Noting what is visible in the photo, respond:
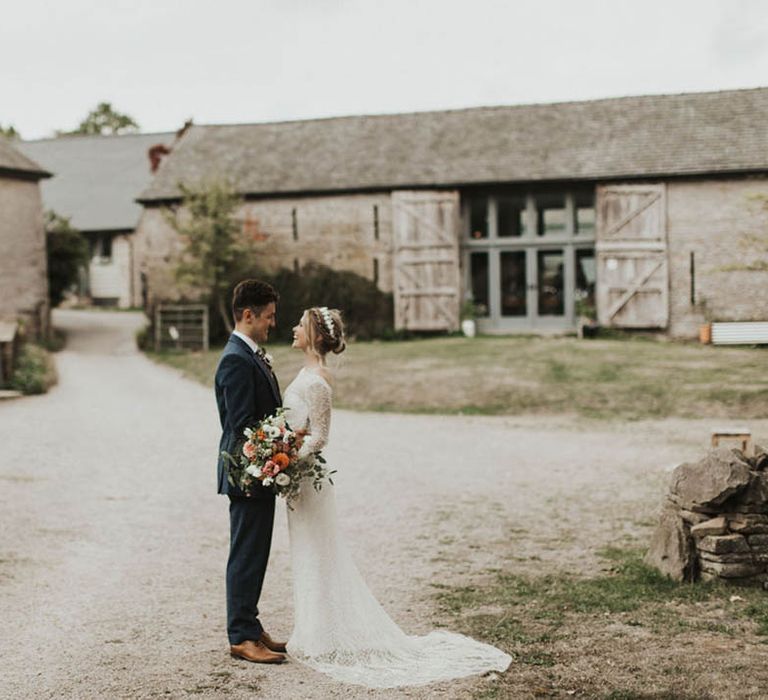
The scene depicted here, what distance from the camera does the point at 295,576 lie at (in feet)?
18.4

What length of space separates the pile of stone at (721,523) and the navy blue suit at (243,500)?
→ 10.2ft

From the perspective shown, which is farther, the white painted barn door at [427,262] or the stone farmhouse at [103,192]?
the stone farmhouse at [103,192]

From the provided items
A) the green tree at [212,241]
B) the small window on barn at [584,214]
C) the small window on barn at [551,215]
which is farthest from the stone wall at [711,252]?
the green tree at [212,241]

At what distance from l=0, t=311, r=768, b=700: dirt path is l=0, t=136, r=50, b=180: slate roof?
10.5m

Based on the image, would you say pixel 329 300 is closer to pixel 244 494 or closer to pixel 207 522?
pixel 207 522

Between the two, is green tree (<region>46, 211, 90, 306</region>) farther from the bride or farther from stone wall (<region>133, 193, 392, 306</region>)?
the bride

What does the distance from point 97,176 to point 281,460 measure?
4057 centimetres

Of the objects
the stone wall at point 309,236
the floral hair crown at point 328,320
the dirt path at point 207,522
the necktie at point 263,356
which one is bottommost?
the dirt path at point 207,522

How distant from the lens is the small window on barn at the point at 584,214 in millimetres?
26984

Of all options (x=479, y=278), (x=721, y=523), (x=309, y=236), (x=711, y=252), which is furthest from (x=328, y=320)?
(x=309, y=236)

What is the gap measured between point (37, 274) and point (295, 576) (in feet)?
78.3

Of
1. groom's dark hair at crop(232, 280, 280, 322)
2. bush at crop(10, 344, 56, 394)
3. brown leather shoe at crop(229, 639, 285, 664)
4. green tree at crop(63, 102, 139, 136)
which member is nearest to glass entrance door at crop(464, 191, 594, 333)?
bush at crop(10, 344, 56, 394)

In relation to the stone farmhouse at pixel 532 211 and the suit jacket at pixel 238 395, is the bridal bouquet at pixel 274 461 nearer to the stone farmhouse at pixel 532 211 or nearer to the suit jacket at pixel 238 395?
the suit jacket at pixel 238 395

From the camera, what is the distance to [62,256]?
30000 mm
